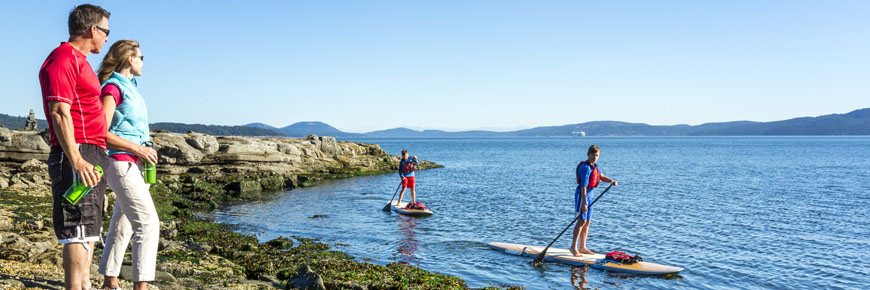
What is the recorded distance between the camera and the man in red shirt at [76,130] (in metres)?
4.35

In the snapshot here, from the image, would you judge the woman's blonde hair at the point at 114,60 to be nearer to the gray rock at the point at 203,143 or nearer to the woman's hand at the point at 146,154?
the woman's hand at the point at 146,154

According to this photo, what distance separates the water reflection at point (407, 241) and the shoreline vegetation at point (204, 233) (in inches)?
60.2

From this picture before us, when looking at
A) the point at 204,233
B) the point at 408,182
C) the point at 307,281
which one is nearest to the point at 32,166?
Answer: the point at 204,233

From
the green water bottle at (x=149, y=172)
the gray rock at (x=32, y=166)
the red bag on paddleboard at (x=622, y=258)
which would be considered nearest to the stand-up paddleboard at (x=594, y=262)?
the red bag on paddleboard at (x=622, y=258)

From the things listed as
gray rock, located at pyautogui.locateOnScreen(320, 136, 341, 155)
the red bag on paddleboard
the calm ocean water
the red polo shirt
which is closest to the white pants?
the red polo shirt

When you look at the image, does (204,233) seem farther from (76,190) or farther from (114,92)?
(76,190)

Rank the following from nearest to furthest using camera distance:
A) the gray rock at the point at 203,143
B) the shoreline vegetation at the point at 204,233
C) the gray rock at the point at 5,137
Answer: the shoreline vegetation at the point at 204,233 → the gray rock at the point at 5,137 → the gray rock at the point at 203,143

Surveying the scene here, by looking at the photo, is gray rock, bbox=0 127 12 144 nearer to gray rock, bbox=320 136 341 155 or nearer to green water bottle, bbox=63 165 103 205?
gray rock, bbox=320 136 341 155

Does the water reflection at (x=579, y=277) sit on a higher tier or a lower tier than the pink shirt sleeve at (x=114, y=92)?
lower

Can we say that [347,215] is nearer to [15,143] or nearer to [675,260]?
[675,260]

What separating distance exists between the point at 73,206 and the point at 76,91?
98 cm

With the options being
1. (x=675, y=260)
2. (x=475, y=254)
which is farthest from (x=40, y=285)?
(x=675, y=260)

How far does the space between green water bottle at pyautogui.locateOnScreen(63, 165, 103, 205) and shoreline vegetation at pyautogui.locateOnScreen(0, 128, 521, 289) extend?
2.37m

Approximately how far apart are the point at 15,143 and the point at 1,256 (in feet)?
84.7
